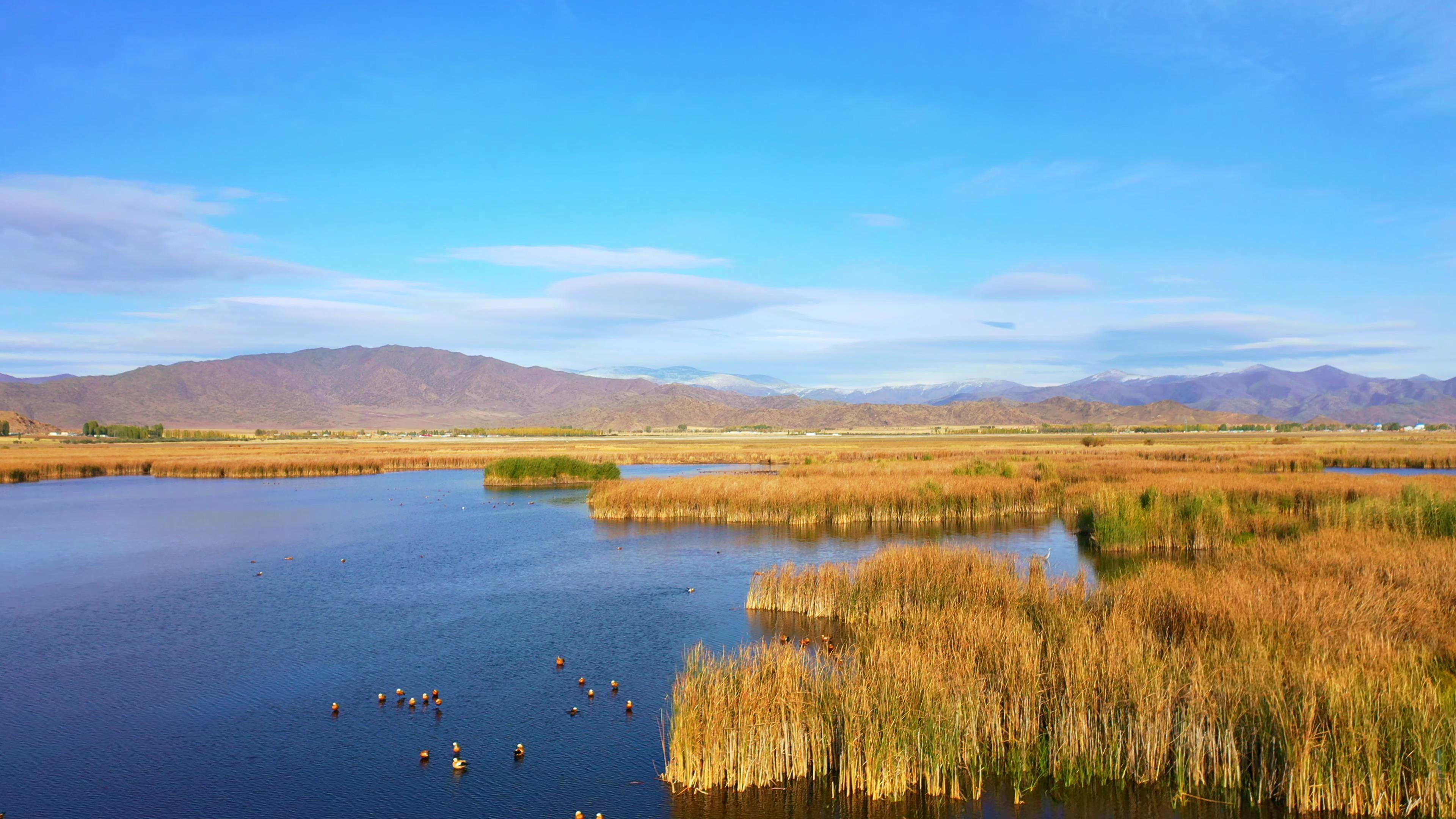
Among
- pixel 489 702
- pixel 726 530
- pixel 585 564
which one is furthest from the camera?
pixel 726 530

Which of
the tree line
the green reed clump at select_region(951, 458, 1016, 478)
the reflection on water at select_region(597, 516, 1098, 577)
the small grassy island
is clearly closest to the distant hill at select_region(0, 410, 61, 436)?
the tree line

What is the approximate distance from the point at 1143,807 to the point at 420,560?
2060cm

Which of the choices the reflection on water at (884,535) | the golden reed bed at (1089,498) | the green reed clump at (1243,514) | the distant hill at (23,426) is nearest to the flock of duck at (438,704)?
the reflection on water at (884,535)

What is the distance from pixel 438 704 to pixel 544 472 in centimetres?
4058

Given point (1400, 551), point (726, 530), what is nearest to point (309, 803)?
point (1400, 551)

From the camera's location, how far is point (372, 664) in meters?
14.7

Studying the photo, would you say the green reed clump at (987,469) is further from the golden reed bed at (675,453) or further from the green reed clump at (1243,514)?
the green reed clump at (1243,514)

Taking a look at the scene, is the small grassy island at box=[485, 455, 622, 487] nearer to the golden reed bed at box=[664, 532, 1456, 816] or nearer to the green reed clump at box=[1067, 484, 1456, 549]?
the green reed clump at box=[1067, 484, 1456, 549]

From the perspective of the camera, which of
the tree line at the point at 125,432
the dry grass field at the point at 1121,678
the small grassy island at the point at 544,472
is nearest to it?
the dry grass field at the point at 1121,678

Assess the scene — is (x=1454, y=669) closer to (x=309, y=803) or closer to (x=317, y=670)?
(x=309, y=803)

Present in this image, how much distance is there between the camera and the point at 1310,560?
601 inches

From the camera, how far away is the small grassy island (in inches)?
2020

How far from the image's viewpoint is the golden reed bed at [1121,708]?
8445 millimetres

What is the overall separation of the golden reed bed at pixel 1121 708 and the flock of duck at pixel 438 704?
7.09 ft
